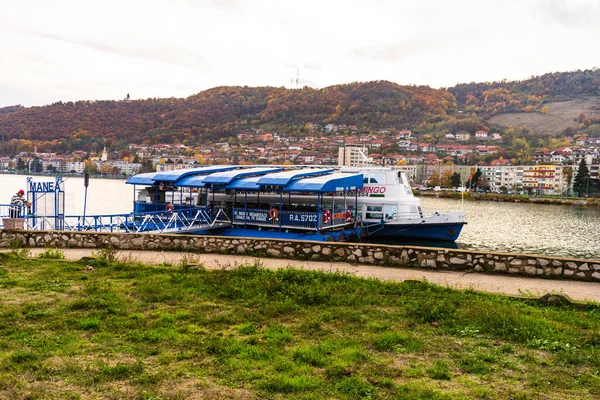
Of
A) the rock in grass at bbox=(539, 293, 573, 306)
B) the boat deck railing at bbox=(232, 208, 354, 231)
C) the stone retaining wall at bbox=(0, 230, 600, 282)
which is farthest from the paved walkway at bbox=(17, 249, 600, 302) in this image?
the boat deck railing at bbox=(232, 208, 354, 231)

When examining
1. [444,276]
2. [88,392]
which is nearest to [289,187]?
[444,276]

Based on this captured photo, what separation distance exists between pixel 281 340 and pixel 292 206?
20.3 m

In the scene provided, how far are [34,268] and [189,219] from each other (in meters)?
14.9

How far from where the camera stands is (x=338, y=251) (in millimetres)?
12633

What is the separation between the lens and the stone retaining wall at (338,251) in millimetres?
11211

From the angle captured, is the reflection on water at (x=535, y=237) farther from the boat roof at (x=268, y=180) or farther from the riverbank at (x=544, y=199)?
the riverbank at (x=544, y=199)

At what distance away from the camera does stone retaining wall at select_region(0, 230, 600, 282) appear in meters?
11.2

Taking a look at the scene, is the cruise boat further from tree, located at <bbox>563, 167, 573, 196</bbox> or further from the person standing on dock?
tree, located at <bbox>563, 167, 573, 196</bbox>

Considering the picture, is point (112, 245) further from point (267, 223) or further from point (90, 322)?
point (267, 223)

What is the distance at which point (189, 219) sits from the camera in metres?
25.3

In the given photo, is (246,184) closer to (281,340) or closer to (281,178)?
(281,178)

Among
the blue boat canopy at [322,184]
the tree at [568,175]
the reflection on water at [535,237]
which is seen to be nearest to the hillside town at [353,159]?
the tree at [568,175]

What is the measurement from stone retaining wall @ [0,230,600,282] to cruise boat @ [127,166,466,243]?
29.2 feet

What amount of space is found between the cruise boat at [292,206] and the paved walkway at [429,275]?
33.0 ft
